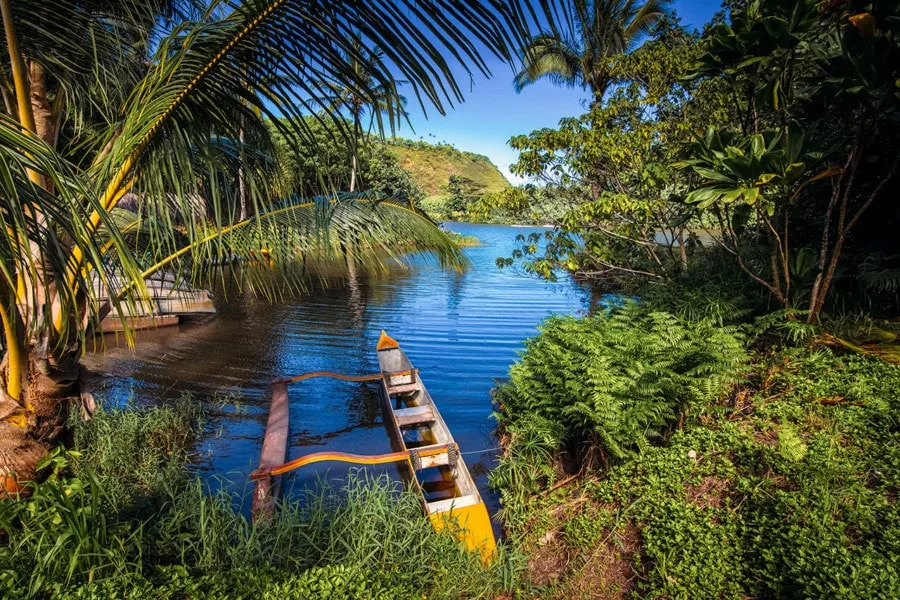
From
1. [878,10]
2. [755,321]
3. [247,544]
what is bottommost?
[247,544]

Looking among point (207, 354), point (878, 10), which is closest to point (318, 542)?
point (878, 10)

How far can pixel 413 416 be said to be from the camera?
6562mm

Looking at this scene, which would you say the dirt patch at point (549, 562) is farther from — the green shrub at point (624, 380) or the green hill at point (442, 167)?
the green hill at point (442, 167)

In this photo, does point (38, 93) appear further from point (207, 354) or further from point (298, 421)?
point (207, 354)

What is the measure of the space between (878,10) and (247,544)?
7229mm

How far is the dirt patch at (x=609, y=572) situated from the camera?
3.74 metres

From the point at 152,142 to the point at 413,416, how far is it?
4.65 metres

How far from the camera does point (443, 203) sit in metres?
71.1

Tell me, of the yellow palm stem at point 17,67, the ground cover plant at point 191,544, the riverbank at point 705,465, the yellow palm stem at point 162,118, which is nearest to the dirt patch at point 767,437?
the riverbank at point 705,465

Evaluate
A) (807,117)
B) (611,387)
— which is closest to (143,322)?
(611,387)

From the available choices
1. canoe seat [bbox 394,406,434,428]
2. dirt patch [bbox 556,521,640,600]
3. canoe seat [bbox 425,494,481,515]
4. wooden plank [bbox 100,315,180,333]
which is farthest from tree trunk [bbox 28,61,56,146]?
wooden plank [bbox 100,315,180,333]

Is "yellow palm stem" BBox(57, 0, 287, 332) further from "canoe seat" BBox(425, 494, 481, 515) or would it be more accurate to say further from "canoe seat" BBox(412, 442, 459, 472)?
"canoe seat" BBox(412, 442, 459, 472)

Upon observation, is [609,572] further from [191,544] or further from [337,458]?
[191,544]

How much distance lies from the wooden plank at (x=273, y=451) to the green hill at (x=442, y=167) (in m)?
94.7
